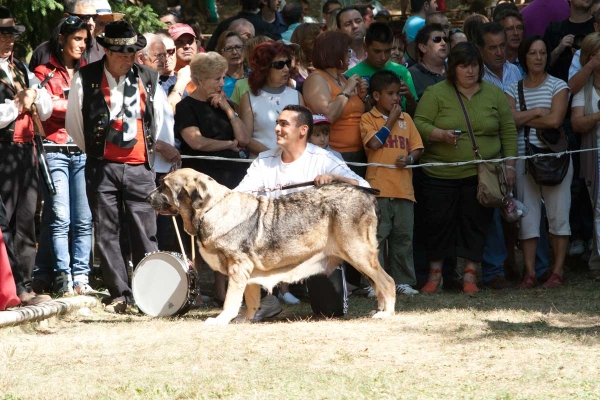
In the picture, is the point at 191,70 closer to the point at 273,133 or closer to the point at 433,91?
the point at 273,133

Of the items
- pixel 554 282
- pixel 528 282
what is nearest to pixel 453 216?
pixel 528 282

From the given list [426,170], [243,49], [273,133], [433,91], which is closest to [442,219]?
[426,170]

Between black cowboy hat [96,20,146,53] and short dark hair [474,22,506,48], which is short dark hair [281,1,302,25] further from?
black cowboy hat [96,20,146,53]

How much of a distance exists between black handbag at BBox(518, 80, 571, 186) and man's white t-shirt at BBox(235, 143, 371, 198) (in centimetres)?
250

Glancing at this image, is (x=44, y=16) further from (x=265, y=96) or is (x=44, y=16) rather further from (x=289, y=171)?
(x=289, y=171)

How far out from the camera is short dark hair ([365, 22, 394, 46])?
1014 cm

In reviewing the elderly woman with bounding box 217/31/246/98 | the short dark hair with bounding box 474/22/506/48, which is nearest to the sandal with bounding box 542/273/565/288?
the short dark hair with bounding box 474/22/506/48

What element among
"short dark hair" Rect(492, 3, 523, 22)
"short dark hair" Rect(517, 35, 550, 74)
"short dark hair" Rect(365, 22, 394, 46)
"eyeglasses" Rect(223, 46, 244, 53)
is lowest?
"short dark hair" Rect(517, 35, 550, 74)

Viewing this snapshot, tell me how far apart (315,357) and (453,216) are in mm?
3869

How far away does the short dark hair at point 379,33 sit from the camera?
33.3ft

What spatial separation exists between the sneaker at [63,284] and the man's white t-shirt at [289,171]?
240 centimetres

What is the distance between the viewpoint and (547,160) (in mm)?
10258

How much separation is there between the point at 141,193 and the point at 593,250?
4.98 m

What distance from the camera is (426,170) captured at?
400 inches
